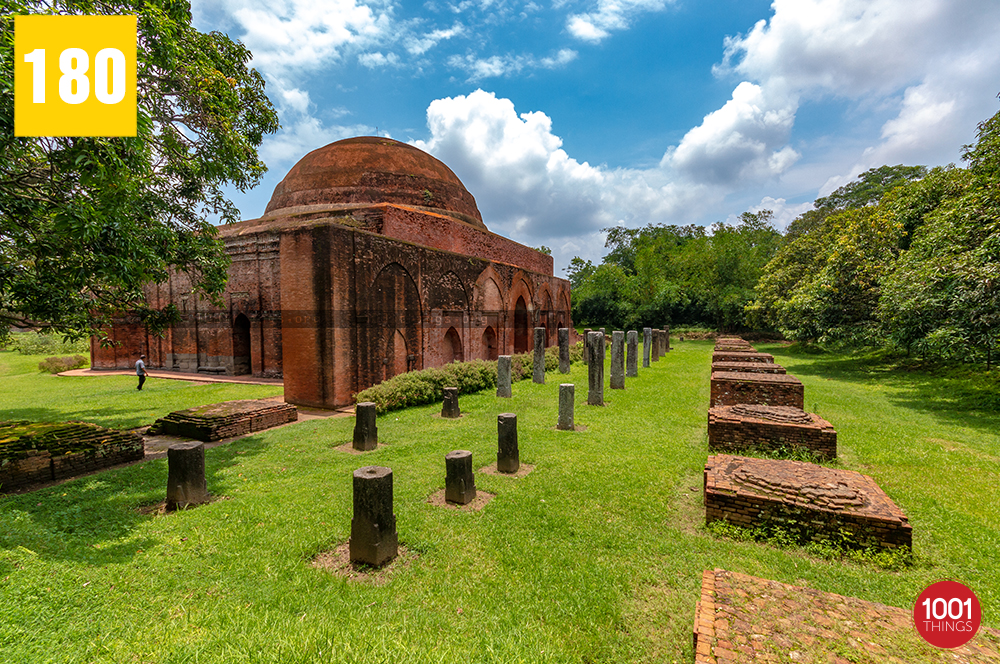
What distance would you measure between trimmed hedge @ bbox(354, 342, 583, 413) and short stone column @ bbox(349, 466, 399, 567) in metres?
5.09

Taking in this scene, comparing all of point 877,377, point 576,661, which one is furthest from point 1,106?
point 877,377

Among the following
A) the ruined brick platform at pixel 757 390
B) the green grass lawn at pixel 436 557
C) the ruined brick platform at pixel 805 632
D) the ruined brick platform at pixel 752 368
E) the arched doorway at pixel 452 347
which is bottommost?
the green grass lawn at pixel 436 557

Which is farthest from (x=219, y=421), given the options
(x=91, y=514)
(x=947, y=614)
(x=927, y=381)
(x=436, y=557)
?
(x=927, y=381)

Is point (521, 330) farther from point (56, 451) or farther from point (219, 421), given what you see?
point (56, 451)

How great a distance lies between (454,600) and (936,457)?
23.0 ft

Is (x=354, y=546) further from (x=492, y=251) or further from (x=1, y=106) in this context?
(x=492, y=251)

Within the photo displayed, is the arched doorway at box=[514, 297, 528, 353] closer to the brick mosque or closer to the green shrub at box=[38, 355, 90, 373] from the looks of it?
the brick mosque

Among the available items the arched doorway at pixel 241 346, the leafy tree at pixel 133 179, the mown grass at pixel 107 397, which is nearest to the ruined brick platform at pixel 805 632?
the leafy tree at pixel 133 179

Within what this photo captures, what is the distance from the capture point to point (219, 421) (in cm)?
750

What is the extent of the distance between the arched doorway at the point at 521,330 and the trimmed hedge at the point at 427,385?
804 cm

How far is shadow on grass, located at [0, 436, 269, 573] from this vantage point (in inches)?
137

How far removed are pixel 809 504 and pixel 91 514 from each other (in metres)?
6.88

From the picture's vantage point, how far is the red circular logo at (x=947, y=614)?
7.47 ft

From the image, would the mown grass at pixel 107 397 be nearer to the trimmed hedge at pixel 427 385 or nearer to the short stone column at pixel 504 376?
the trimmed hedge at pixel 427 385
